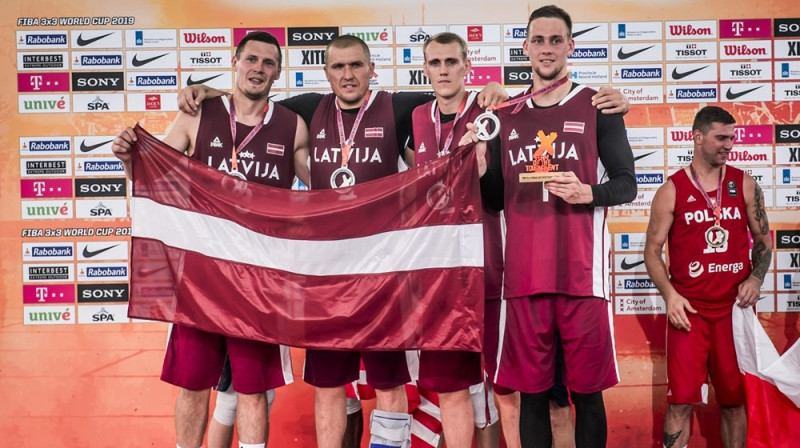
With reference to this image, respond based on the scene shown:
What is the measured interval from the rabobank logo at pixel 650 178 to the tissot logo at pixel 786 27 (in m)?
1.11

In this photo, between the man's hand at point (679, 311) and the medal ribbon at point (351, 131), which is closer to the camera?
the medal ribbon at point (351, 131)

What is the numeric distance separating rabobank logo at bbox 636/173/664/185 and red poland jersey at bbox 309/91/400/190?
173 cm

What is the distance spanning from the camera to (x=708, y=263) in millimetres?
3768

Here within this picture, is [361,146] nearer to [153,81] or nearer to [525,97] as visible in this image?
[525,97]

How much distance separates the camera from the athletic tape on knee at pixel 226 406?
12.0 feet

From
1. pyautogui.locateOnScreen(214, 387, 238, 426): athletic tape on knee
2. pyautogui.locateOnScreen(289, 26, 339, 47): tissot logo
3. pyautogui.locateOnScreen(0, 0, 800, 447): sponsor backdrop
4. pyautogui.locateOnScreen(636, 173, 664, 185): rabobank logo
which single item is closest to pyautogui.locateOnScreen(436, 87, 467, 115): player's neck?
pyautogui.locateOnScreen(0, 0, 800, 447): sponsor backdrop

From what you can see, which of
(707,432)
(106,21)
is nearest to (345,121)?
(106,21)

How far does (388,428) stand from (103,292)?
2175mm

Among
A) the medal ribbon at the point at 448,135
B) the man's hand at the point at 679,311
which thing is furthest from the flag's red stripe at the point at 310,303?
the man's hand at the point at 679,311

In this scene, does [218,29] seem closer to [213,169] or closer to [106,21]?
[106,21]

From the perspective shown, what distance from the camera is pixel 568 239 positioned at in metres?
3.00

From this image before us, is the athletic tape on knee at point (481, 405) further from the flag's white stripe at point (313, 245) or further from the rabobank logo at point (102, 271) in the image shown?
the rabobank logo at point (102, 271)

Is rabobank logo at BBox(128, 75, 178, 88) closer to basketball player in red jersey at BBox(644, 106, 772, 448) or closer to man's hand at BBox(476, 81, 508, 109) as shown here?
man's hand at BBox(476, 81, 508, 109)

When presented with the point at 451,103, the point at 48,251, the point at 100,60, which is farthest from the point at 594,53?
the point at 48,251
